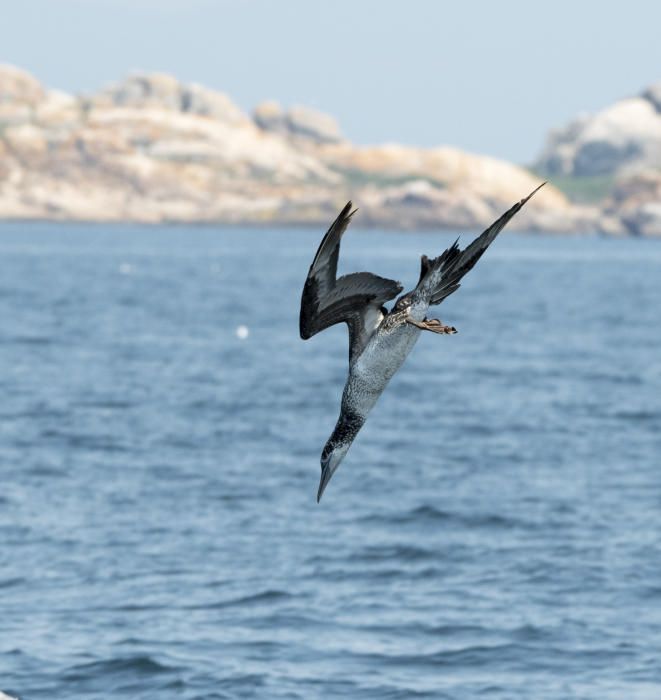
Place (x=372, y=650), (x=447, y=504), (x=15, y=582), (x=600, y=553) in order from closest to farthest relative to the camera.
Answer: (x=372, y=650) < (x=15, y=582) < (x=600, y=553) < (x=447, y=504)

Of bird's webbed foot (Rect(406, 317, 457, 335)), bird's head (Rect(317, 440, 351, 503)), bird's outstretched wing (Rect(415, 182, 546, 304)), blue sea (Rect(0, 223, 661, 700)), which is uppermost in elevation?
bird's outstretched wing (Rect(415, 182, 546, 304))

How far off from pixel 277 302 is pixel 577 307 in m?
20.1

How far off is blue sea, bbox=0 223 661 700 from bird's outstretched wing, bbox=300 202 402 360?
10.00 meters

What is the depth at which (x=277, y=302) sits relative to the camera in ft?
334

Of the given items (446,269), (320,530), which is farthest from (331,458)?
(320,530)

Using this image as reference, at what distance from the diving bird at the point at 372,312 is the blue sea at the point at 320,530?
9.97 m

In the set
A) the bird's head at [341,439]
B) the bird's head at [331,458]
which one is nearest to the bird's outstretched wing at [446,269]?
the bird's head at [341,439]

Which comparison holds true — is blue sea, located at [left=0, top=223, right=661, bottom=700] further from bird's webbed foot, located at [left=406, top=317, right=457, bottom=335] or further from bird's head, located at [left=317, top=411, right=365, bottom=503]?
bird's webbed foot, located at [left=406, top=317, right=457, bottom=335]

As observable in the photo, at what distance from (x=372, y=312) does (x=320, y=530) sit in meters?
19.0

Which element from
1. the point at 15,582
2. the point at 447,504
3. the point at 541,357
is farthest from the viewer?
the point at 541,357

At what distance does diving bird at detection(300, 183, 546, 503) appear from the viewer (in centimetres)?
1053

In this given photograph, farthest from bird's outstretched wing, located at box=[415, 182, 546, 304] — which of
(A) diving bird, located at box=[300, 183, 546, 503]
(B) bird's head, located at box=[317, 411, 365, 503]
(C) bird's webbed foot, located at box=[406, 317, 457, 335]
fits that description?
(B) bird's head, located at box=[317, 411, 365, 503]

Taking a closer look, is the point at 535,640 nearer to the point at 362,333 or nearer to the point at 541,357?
the point at 362,333

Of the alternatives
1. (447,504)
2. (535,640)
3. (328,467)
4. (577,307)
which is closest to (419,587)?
(535,640)
